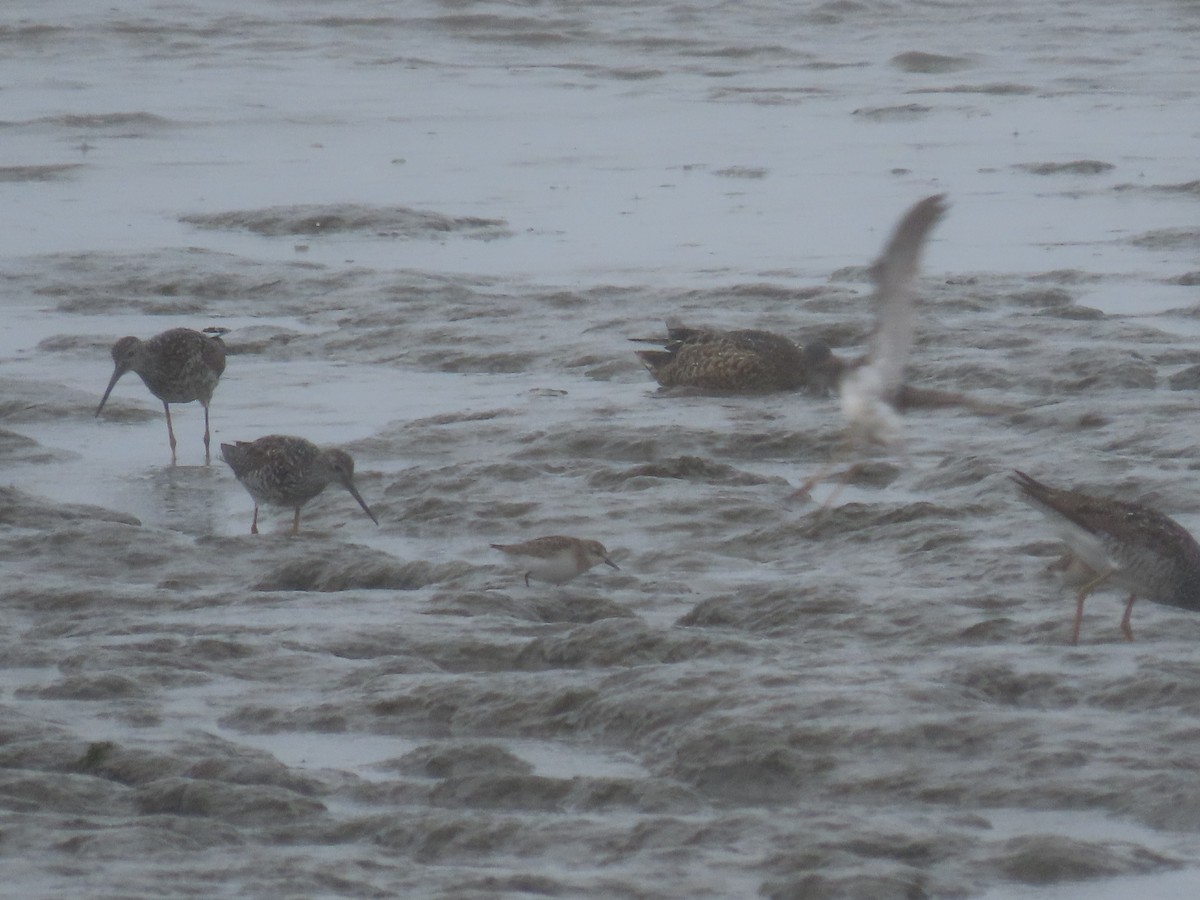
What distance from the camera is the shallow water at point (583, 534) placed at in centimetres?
581

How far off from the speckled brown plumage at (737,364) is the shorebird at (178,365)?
2616 mm

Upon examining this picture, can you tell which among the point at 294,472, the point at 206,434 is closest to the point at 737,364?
the point at 206,434

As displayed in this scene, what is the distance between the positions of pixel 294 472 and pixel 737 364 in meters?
3.65

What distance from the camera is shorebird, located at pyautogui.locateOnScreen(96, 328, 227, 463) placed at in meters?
11.4

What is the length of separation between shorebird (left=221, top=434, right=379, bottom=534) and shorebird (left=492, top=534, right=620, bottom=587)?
4.48 feet

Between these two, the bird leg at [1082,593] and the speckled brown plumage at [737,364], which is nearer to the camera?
the bird leg at [1082,593]

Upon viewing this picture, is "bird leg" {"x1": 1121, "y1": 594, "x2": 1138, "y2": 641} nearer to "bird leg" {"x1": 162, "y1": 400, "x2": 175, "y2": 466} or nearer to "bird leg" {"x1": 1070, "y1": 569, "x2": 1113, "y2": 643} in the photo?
"bird leg" {"x1": 1070, "y1": 569, "x2": 1113, "y2": 643}

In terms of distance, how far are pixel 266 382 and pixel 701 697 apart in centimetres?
664

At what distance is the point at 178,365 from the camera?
11.4 m

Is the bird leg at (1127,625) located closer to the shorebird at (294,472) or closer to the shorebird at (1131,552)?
the shorebird at (1131,552)

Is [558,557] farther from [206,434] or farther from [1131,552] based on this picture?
[206,434]

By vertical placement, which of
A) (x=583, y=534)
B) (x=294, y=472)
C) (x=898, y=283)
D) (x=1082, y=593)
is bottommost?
(x=583, y=534)

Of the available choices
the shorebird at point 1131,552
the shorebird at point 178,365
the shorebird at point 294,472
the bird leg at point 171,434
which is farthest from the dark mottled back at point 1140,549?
the shorebird at point 178,365

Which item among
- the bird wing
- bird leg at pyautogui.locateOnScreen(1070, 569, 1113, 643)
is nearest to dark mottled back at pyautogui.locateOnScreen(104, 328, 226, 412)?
the bird wing
